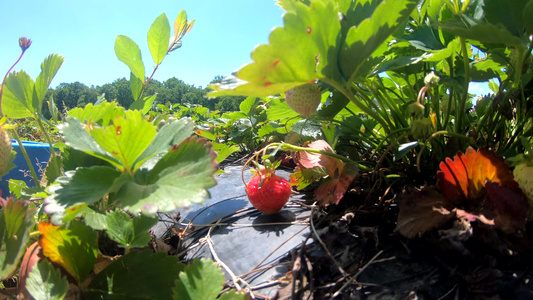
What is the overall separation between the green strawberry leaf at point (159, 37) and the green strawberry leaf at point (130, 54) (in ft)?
0.12

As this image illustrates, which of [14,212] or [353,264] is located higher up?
[14,212]

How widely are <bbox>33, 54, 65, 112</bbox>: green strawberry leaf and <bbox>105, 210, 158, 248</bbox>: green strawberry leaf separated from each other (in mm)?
297

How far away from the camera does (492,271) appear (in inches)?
16.2

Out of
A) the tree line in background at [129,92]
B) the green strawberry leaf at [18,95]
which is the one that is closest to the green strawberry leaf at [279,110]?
the green strawberry leaf at [18,95]

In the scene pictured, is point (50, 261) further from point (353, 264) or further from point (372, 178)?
point (372, 178)

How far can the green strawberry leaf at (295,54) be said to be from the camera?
1.29 feet

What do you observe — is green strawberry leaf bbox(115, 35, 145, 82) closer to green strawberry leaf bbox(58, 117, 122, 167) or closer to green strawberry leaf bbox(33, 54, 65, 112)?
green strawberry leaf bbox(33, 54, 65, 112)

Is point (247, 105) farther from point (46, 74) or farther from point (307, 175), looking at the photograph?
point (46, 74)

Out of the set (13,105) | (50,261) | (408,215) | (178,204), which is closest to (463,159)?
(408,215)

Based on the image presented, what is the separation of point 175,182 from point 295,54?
218 millimetres

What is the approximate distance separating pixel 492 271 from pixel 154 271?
44 centimetres

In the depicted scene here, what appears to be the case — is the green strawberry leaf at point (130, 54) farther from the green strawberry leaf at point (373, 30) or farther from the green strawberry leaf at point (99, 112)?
the green strawberry leaf at point (373, 30)

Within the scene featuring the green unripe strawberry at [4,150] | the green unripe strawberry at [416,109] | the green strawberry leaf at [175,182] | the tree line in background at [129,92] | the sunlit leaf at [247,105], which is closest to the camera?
the green strawberry leaf at [175,182]

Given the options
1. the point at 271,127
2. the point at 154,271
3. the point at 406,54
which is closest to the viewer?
the point at 154,271
